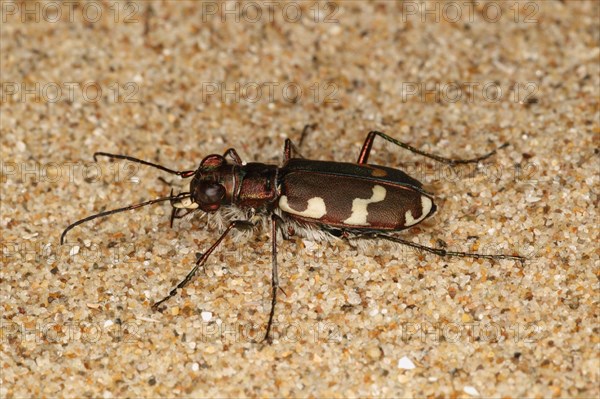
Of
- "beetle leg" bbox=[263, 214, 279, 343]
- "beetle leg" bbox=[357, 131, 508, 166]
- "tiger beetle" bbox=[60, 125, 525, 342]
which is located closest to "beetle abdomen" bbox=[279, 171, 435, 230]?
"tiger beetle" bbox=[60, 125, 525, 342]

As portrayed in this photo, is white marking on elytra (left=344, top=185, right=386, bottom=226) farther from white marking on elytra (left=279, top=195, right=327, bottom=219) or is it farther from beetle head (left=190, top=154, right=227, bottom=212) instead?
beetle head (left=190, top=154, right=227, bottom=212)

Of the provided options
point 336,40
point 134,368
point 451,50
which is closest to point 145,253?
point 134,368

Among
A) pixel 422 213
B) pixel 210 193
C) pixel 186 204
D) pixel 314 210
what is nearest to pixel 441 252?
pixel 422 213

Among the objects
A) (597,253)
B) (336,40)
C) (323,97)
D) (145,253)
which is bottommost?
(145,253)

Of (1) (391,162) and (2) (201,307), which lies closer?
(2) (201,307)

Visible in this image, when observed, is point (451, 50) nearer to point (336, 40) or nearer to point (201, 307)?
point (336, 40)

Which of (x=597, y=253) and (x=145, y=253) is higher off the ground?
(x=597, y=253)

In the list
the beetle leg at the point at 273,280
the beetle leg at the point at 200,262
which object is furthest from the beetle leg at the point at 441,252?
the beetle leg at the point at 200,262
